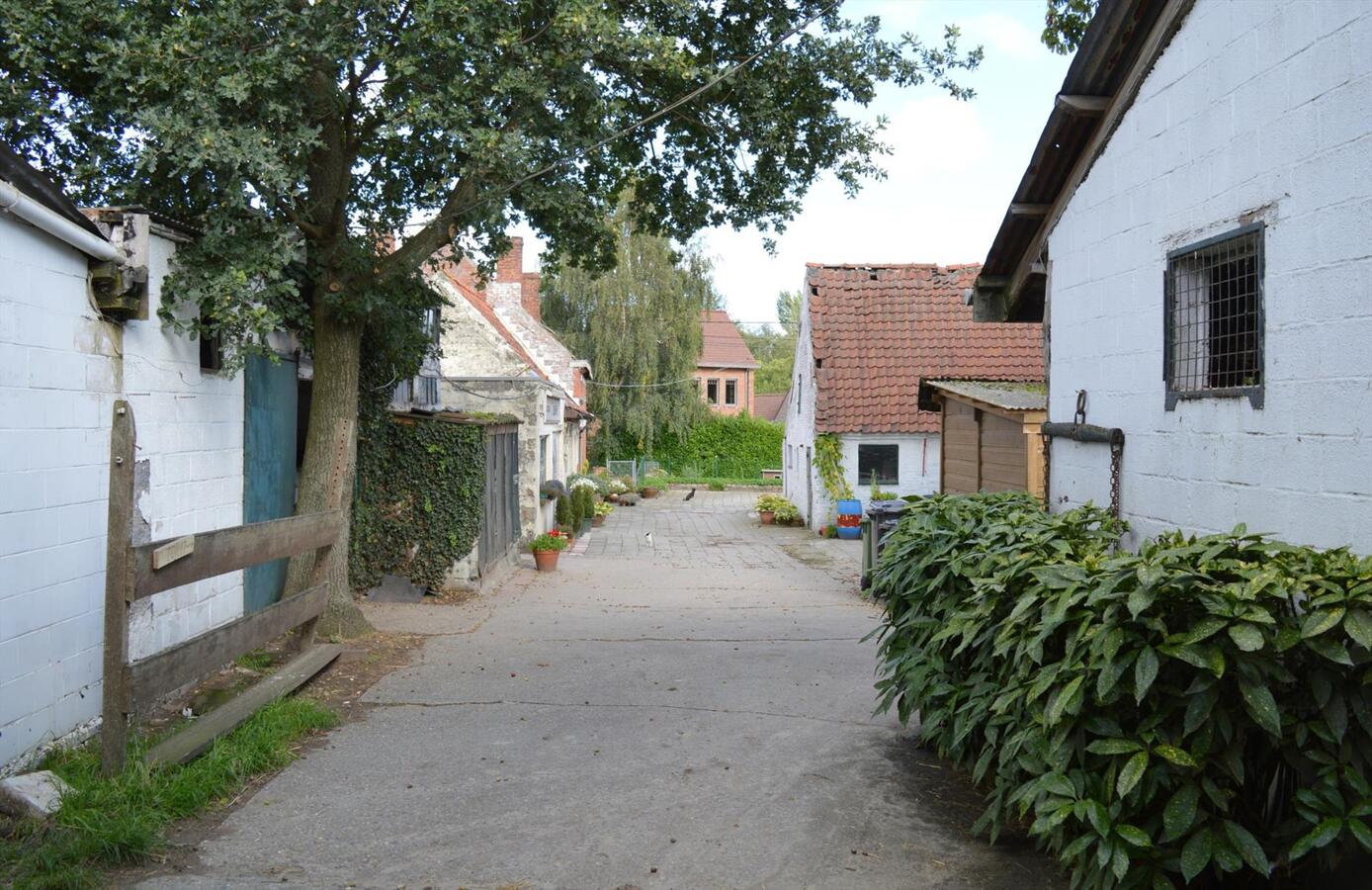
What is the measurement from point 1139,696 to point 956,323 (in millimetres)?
24104

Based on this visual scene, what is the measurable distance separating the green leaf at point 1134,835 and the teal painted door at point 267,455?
7.58 meters

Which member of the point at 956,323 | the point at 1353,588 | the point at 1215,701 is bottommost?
the point at 1215,701

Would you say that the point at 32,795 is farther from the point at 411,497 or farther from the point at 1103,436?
the point at 411,497

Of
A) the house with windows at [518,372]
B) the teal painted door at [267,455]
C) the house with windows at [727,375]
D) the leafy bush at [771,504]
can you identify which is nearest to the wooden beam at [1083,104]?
the house with windows at [518,372]

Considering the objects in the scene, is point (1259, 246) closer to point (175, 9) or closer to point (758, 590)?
point (175, 9)

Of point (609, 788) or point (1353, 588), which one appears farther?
point (609, 788)

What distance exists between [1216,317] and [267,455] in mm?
7966

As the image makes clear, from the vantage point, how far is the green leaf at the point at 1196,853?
3.57 m

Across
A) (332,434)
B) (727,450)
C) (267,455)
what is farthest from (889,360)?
(727,450)

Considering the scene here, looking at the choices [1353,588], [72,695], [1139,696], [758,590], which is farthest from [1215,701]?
[758,590]

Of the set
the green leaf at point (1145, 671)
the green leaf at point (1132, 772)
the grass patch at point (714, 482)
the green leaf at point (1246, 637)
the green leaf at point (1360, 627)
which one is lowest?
the grass patch at point (714, 482)

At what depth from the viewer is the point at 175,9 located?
8.47 meters

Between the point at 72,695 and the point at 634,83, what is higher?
the point at 634,83

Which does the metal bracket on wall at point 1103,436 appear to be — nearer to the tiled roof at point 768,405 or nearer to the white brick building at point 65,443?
the white brick building at point 65,443
